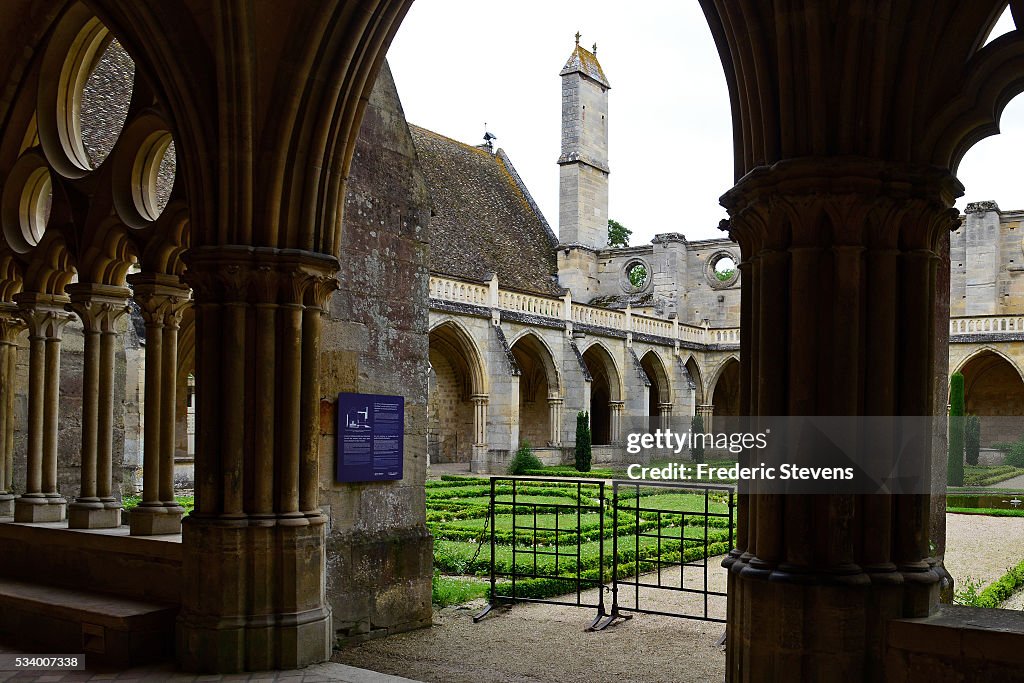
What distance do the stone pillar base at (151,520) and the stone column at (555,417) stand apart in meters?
18.5

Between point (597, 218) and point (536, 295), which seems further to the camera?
point (597, 218)

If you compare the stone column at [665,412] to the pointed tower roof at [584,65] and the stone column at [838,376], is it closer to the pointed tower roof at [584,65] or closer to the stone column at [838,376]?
the pointed tower roof at [584,65]

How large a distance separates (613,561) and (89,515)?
11.0 ft

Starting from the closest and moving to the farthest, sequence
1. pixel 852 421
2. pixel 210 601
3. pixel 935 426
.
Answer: pixel 852 421 < pixel 935 426 < pixel 210 601

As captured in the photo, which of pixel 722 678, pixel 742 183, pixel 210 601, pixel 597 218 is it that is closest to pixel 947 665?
pixel 742 183

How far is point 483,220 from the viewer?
90.3ft

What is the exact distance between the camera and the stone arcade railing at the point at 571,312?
21.4 m

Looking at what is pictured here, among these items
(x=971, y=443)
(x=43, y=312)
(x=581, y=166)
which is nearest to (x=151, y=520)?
(x=43, y=312)

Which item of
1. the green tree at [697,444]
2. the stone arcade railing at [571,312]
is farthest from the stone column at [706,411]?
the green tree at [697,444]

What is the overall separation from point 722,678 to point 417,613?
1888 millimetres

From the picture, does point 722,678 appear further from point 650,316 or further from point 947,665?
point 650,316

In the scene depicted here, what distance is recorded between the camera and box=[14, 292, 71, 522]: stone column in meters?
6.31

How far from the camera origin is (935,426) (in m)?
3.62

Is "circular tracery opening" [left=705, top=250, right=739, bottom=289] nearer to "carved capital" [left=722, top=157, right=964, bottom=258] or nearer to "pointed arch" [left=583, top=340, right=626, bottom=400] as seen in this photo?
"pointed arch" [left=583, top=340, right=626, bottom=400]
